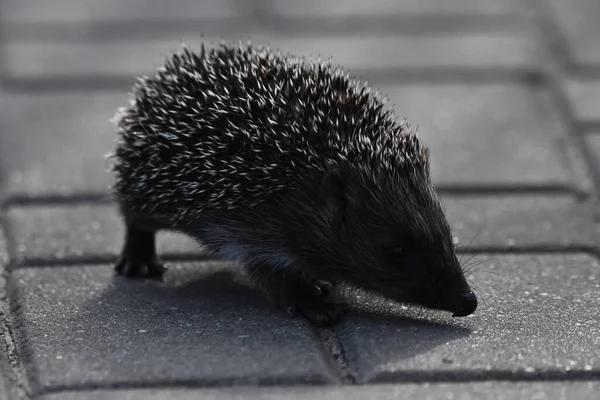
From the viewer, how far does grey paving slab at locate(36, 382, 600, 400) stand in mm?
5109

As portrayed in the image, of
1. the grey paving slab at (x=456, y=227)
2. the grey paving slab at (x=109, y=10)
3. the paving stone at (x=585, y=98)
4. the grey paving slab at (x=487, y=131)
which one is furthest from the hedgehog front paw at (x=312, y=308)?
the grey paving slab at (x=109, y=10)

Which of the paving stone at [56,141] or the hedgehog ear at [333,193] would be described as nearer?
the hedgehog ear at [333,193]

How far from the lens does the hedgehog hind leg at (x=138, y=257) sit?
6.66 meters

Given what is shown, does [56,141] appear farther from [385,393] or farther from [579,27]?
[579,27]

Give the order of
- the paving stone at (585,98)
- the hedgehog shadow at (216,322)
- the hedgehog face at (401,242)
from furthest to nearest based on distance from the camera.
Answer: the paving stone at (585,98)
the hedgehog face at (401,242)
the hedgehog shadow at (216,322)

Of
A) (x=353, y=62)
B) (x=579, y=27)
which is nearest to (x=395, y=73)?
(x=353, y=62)

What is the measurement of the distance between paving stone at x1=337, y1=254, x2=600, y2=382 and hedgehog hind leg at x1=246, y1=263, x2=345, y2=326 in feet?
0.37

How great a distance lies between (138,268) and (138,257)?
7 cm

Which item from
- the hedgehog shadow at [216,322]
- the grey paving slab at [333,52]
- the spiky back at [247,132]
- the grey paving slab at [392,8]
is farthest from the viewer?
the grey paving slab at [392,8]

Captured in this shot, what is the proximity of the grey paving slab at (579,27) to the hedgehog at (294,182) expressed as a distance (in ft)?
14.6

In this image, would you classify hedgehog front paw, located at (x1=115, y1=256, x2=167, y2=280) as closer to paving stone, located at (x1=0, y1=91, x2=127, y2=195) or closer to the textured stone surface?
paving stone, located at (x1=0, y1=91, x2=127, y2=195)

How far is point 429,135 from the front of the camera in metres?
8.95

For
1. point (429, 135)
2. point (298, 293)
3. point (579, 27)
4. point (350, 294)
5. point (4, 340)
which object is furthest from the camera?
point (579, 27)

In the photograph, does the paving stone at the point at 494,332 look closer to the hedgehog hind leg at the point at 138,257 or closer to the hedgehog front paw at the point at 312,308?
the hedgehog front paw at the point at 312,308
